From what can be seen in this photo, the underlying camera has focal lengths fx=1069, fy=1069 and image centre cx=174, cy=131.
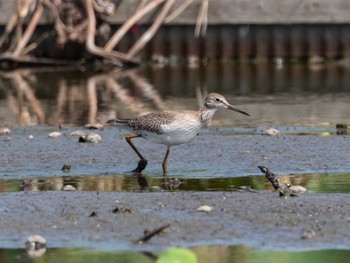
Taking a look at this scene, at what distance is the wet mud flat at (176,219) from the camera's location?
7070mm

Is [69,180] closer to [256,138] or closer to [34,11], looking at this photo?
[256,138]

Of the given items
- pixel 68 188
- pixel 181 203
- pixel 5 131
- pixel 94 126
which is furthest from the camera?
pixel 94 126

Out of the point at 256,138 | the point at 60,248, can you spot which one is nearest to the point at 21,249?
the point at 60,248

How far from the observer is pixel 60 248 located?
697 centimetres

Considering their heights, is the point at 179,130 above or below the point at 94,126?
above

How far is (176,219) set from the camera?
761 cm

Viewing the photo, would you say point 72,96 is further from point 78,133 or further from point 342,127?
point 342,127

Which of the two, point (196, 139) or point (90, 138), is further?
point (196, 139)

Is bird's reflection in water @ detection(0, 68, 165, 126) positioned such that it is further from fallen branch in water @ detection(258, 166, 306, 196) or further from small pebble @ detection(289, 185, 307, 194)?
small pebble @ detection(289, 185, 307, 194)

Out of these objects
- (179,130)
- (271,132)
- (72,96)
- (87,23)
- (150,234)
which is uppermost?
(87,23)

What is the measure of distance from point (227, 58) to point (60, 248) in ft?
40.0

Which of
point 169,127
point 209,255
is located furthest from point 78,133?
point 209,255

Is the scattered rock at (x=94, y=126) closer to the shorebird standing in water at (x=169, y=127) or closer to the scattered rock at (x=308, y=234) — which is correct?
the shorebird standing in water at (x=169, y=127)

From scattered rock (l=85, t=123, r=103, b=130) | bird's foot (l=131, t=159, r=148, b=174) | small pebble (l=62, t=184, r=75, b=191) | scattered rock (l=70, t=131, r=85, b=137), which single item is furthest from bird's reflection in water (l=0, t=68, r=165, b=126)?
small pebble (l=62, t=184, r=75, b=191)
